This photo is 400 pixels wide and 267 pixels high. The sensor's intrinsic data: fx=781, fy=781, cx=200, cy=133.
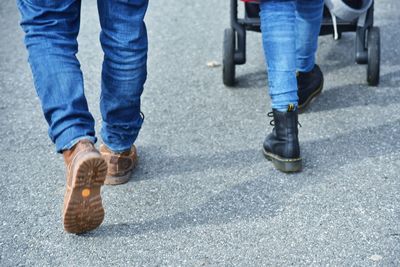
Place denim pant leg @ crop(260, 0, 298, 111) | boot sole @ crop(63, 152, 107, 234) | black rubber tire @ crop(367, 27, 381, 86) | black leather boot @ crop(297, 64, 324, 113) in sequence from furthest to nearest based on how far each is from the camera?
black rubber tire @ crop(367, 27, 381, 86) < black leather boot @ crop(297, 64, 324, 113) < denim pant leg @ crop(260, 0, 298, 111) < boot sole @ crop(63, 152, 107, 234)

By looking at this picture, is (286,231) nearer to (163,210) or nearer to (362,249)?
(362,249)

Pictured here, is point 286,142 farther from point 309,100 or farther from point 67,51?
point 67,51

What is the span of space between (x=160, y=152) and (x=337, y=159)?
2.49 feet

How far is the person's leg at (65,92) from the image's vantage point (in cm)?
255

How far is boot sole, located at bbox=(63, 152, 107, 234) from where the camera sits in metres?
2.48

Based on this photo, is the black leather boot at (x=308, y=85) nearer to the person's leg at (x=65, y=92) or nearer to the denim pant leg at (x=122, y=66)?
the denim pant leg at (x=122, y=66)

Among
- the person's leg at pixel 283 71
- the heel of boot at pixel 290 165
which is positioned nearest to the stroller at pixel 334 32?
the person's leg at pixel 283 71

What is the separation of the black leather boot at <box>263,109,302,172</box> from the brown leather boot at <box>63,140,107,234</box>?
2.82 ft

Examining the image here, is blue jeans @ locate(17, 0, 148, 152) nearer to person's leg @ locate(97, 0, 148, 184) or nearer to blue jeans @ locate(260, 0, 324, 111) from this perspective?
person's leg @ locate(97, 0, 148, 184)

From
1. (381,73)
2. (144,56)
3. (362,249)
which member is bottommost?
(381,73)

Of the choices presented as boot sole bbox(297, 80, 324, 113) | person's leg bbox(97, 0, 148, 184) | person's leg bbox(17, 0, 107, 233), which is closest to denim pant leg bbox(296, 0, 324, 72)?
boot sole bbox(297, 80, 324, 113)

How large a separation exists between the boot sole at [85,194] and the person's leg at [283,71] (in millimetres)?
865

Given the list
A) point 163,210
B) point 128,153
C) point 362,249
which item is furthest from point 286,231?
point 128,153

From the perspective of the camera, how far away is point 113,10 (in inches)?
106
